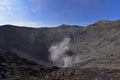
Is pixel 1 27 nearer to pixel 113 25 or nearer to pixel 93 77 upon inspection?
pixel 113 25

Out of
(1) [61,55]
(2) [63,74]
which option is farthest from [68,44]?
(2) [63,74]

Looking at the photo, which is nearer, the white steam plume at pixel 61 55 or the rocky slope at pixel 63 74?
the rocky slope at pixel 63 74

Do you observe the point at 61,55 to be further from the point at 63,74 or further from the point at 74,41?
the point at 63,74

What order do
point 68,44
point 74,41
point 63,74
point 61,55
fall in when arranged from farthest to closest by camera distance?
point 74,41
point 68,44
point 61,55
point 63,74

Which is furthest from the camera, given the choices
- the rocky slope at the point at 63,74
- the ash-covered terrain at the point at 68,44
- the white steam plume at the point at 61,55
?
the white steam plume at the point at 61,55

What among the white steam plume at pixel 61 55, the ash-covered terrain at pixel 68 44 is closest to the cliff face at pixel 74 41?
the ash-covered terrain at pixel 68 44

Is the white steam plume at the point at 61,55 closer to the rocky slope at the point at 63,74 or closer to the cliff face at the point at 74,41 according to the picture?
the cliff face at the point at 74,41
